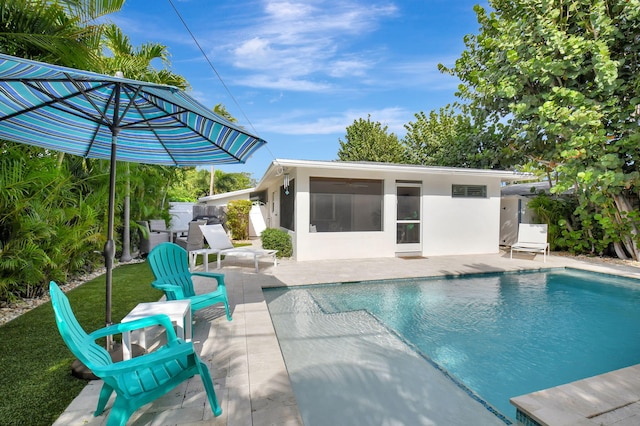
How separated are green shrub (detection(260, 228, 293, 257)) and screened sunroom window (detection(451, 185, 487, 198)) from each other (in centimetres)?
629

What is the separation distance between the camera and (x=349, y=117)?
3177cm

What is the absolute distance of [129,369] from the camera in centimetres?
217

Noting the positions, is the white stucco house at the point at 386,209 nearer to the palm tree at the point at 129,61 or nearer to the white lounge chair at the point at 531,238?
the white lounge chair at the point at 531,238

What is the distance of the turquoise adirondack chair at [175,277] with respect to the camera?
13.6 feet

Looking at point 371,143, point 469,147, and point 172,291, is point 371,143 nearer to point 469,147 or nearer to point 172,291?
point 469,147

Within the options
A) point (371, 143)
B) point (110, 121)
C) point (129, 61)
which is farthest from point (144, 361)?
point (371, 143)

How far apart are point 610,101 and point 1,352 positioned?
14148mm

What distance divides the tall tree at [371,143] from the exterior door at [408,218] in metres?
18.6

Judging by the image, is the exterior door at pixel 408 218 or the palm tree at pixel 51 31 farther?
the exterior door at pixel 408 218

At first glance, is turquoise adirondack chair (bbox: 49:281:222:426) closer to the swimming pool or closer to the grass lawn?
the grass lawn

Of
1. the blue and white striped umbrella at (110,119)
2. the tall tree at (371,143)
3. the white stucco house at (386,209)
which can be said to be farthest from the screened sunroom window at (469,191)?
the tall tree at (371,143)

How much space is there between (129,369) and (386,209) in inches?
370

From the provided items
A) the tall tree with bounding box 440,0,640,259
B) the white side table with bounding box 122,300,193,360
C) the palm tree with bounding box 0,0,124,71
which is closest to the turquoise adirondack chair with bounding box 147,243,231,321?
the white side table with bounding box 122,300,193,360

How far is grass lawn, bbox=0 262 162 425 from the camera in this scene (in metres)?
2.63
